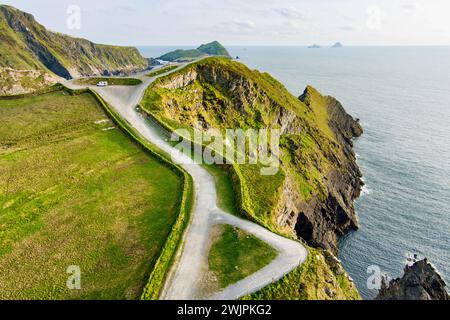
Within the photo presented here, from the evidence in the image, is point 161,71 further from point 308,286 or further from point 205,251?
point 308,286

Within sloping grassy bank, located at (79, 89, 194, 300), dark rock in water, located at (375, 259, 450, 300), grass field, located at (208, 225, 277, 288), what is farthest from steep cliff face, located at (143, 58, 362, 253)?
dark rock in water, located at (375, 259, 450, 300)

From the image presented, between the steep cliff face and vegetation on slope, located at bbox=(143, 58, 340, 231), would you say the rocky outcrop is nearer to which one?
the steep cliff face

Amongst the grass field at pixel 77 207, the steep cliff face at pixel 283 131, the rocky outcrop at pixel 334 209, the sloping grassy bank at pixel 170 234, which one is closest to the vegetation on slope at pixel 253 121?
the steep cliff face at pixel 283 131

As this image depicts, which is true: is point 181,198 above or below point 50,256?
above

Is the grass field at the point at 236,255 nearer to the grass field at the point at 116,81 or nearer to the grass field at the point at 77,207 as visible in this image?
the grass field at the point at 77,207

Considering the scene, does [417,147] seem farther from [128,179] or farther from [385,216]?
[128,179]

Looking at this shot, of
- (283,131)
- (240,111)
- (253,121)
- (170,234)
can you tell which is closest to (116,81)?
(240,111)

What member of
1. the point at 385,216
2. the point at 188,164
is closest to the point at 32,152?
the point at 188,164
